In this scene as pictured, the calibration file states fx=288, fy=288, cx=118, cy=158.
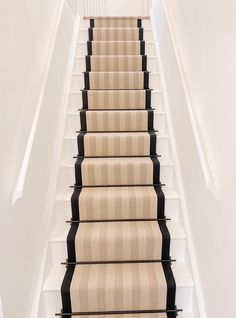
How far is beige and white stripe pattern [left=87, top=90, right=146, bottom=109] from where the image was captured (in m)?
2.84

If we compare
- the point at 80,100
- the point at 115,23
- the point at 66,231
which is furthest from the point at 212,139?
the point at 115,23

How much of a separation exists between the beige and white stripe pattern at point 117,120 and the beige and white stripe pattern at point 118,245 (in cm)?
105

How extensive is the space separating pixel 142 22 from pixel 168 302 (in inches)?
136

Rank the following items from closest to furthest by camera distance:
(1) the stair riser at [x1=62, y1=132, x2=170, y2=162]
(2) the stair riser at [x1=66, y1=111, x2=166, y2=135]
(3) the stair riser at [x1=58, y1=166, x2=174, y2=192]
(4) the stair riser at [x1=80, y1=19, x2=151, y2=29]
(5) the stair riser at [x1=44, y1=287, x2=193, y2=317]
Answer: (5) the stair riser at [x1=44, y1=287, x2=193, y2=317] < (3) the stair riser at [x1=58, y1=166, x2=174, y2=192] < (1) the stair riser at [x1=62, y1=132, x2=170, y2=162] < (2) the stair riser at [x1=66, y1=111, x2=166, y2=135] < (4) the stair riser at [x1=80, y1=19, x2=151, y2=29]

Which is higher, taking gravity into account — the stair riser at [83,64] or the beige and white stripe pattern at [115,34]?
the beige and white stripe pattern at [115,34]

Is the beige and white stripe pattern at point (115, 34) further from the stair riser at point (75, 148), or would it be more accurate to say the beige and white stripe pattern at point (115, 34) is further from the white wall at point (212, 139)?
the stair riser at point (75, 148)

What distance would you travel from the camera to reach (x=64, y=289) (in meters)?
1.72

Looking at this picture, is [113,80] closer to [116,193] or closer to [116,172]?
[116,172]

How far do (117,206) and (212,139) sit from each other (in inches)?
37.4

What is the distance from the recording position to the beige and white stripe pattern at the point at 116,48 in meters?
3.38

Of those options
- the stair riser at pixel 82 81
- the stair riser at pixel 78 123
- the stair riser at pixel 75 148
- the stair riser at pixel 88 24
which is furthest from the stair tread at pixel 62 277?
the stair riser at pixel 88 24

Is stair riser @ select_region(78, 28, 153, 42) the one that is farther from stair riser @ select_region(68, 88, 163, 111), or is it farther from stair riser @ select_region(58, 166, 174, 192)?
stair riser @ select_region(58, 166, 174, 192)

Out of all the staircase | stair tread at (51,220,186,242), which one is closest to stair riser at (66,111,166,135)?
the staircase

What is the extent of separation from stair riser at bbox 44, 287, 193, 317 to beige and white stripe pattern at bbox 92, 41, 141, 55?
8.57 ft
